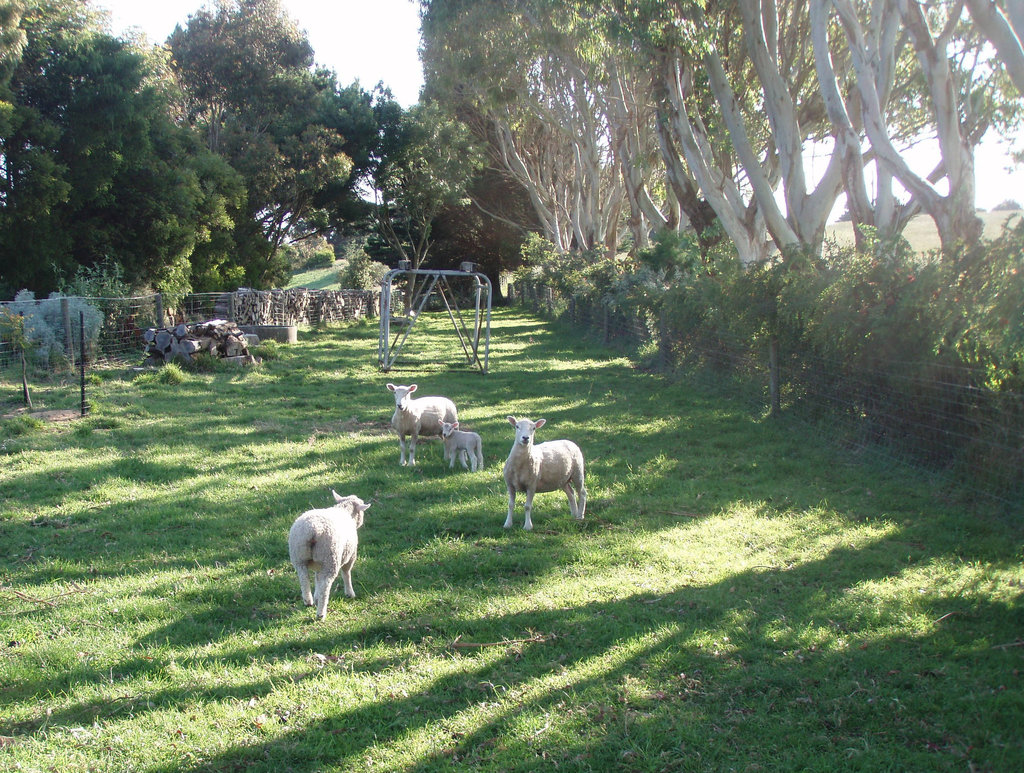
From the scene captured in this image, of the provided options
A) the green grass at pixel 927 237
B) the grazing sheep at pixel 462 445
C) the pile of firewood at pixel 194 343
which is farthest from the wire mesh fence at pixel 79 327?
the green grass at pixel 927 237

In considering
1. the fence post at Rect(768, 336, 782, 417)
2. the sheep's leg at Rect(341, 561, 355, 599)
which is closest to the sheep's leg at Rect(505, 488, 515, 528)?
the sheep's leg at Rect(341, 561, 355, 599)

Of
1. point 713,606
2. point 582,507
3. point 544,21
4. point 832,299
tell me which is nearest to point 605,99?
point 544,21

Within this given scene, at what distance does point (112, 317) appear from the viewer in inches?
705

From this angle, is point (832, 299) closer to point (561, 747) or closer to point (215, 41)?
point (561, 747)

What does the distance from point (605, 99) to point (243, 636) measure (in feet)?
80.4

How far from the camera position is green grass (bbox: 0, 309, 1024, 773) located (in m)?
3.71

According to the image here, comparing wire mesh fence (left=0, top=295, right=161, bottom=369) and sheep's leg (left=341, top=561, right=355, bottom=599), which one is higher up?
wire mesh fence (left=0, top=295, right=161, bottom=369)

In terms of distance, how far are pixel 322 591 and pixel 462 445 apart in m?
4.00

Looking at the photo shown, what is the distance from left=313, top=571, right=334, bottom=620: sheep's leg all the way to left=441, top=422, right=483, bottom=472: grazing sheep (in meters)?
3.92

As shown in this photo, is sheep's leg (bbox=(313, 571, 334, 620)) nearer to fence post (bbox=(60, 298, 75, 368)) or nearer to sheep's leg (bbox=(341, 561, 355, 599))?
sheep's leg (bbox=(341, 561, 355, 599))

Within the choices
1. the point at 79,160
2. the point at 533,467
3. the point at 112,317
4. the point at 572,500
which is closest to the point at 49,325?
the point at 112,317

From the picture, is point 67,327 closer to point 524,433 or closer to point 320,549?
point 524,433

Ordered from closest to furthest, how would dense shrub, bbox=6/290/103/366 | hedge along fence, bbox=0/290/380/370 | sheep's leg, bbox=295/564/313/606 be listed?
sheep's leg, bbox=295/564/313/606
dense shrub, bbox=6/290/103/366
hedge along fence, bbox=0/290/380/370

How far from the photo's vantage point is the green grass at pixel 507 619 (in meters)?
3.71
